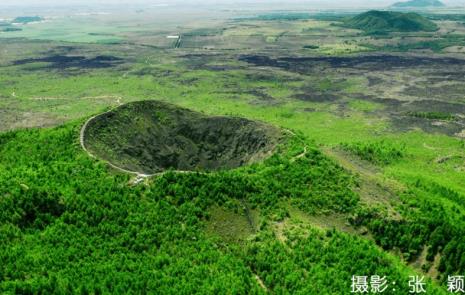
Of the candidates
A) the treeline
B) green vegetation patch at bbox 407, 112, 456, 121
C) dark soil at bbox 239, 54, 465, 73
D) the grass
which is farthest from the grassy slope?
dark soil at bbox 239, 54, 465, 73

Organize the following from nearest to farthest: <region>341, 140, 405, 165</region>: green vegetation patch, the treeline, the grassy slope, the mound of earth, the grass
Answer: the grassy slope → the treeline → the mound of earth → <region>341, 140, 405, 165</region>: green vegetation patch → the grass

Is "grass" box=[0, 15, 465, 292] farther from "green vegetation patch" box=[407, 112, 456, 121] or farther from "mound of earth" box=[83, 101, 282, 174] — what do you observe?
"mound of earth" box=[83, 101, 282, 174]

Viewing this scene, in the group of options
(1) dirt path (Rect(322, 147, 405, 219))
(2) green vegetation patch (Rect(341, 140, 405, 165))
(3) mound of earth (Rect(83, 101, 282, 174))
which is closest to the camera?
(1) dirt path (Rect(322, 147, 405, 219))

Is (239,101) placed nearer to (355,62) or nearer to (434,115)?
(434,115)

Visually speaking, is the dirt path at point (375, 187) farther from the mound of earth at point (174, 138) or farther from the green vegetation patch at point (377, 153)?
the mound of earth at point (174, 138)

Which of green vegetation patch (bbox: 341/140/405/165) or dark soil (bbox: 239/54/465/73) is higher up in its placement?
dark soil (bbox: 239/54/465/73)

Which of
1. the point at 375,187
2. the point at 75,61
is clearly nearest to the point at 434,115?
the point at 375,187

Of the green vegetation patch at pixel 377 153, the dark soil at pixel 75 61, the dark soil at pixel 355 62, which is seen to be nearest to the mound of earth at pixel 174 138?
the green vegetation patch at pixel 377 153

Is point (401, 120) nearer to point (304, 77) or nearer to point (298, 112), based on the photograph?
point (298, 112)

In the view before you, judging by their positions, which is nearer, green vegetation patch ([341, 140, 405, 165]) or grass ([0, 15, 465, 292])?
green vegetation patch ([341, 140, 405, 165])

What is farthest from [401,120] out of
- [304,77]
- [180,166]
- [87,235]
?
[87,235]
